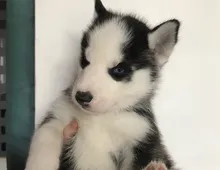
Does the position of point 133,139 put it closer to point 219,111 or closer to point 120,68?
point 120,68

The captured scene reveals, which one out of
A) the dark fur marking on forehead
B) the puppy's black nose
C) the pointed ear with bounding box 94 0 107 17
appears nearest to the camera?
the puppy's black nose

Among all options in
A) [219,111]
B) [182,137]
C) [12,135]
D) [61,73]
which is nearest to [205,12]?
[219,111]

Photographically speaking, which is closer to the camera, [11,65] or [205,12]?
[11,65]

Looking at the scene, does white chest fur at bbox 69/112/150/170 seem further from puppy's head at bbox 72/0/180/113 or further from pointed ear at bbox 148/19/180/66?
pointed ear at bbox 148/19/180/66

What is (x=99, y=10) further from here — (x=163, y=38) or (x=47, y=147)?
(x=47, y=147)

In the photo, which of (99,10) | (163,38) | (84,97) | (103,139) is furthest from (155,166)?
(99,10)

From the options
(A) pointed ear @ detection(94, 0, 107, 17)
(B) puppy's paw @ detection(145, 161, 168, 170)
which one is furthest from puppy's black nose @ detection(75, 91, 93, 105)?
(A) pointed ear @ detection(94, 0, 107, 17)

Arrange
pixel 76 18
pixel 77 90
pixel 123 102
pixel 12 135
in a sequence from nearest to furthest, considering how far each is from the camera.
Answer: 1. pixel 77 90
2. pixel 123 102
3. pixel 12 135
4. pixel 76 18
